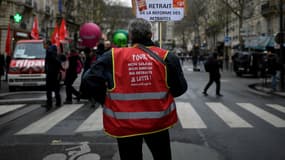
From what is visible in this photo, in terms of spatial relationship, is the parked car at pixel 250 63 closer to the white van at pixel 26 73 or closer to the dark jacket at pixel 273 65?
the dark jacket at pixel 273 65

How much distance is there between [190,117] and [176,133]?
2.10 metres

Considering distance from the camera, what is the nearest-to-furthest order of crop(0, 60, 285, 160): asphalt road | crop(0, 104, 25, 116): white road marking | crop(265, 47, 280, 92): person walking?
crop(0, 60, 285, 160): asphalt road, crop(0, 104, 25, 116): white road marking, crop(265, 47, 280, 92): person walking

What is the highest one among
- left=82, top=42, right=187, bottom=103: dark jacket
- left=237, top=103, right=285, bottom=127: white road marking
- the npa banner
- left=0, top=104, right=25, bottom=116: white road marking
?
the npa banner

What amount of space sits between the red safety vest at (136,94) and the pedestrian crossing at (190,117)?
15.2ft

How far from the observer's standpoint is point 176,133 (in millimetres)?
7781

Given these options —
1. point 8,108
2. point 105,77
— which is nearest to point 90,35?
point 8,108

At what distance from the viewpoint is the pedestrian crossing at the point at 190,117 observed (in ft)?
28.0

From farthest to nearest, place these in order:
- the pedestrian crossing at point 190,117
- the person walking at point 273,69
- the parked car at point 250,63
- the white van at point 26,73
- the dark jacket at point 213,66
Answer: the parked car at point 250,63 < the person walking at point 273,69 < the white van at point 26,73 < the dark jacket at point 213,66 < the pedestrian crossing at point 190,117

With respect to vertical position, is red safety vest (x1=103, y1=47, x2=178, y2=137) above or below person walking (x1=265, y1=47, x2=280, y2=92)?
above

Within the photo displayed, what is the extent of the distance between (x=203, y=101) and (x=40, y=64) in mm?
7134

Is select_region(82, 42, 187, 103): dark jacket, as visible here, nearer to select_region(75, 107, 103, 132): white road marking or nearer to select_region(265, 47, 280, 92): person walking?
select_region(75, 107, 103, 132): white road marking

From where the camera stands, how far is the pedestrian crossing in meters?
8.53

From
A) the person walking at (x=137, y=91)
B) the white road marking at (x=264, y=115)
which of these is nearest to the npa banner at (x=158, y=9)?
the white road marking at (x=264, y=115)

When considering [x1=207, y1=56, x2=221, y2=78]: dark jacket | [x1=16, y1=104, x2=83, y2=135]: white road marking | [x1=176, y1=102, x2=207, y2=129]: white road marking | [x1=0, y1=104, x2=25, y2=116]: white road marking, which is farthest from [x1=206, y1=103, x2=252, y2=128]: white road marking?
[x1=0, y1=104, x2=25, y2=116]: white road marking
